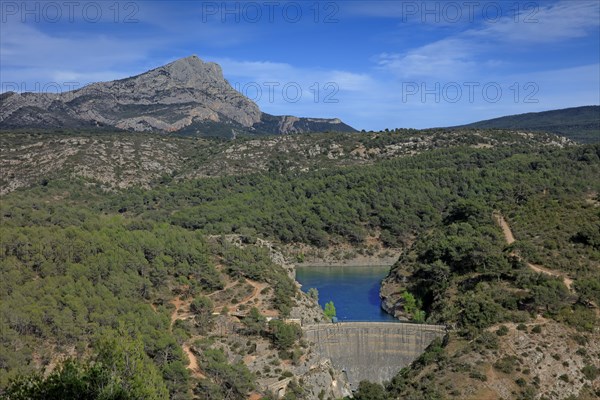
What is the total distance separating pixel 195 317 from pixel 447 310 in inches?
776

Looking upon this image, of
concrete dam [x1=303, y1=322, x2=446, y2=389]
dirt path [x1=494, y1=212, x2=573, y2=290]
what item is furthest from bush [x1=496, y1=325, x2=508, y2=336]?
dirt path [x1=494, y1=212, x2=573, y2=290]

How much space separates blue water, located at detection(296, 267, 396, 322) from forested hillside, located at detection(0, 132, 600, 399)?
2.75 meters

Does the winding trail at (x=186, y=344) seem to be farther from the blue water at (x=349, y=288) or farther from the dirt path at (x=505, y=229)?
the dirt path at (x=505, y=229)

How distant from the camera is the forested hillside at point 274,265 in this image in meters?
34.1

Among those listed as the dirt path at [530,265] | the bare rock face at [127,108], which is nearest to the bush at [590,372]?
the dirt path at [530,265]

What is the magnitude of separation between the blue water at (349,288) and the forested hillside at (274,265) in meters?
2.75

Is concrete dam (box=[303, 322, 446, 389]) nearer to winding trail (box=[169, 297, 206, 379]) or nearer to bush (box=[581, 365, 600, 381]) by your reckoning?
winding trail (box=[169, 297, 206, 379])

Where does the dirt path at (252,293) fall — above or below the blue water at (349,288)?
above

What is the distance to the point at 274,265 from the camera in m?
55.8

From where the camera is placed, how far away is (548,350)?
1444 inches

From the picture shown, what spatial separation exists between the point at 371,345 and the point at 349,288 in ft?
78.1

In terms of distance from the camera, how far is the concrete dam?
136 ft

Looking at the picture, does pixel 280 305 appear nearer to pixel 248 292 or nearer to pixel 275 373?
pixel 248 292

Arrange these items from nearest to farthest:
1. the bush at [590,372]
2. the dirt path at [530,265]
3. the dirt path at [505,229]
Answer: the bush at [590,372] → the dirt path at [530,265] → the dirt path at [505,229]
